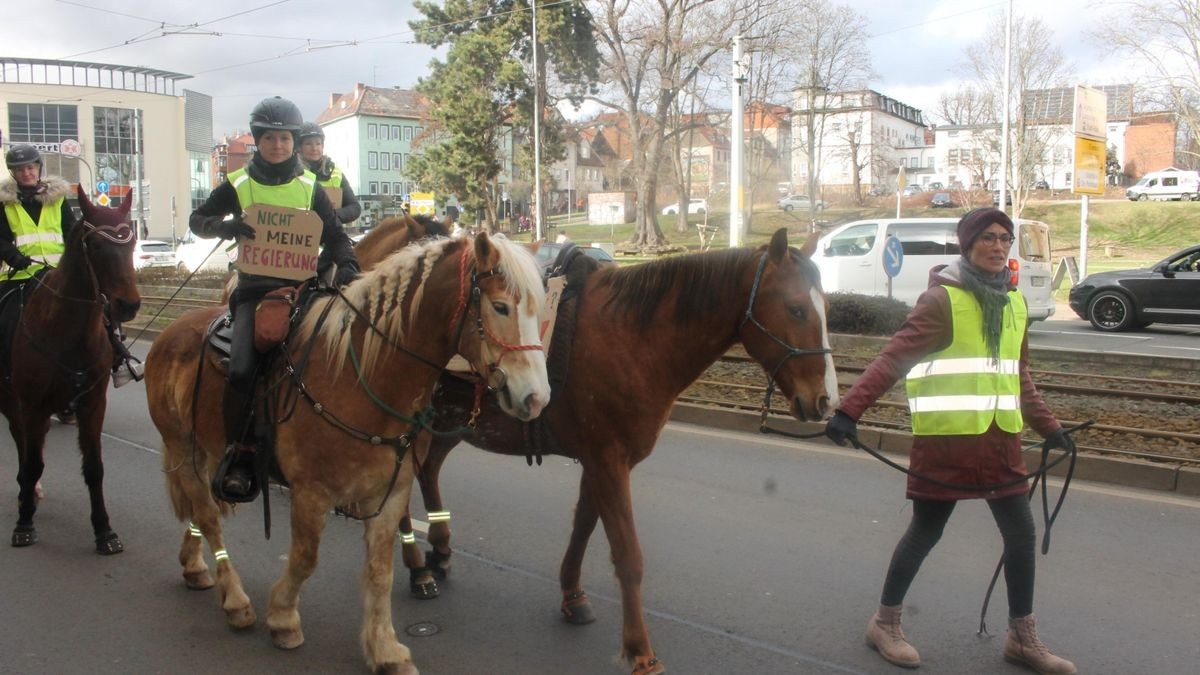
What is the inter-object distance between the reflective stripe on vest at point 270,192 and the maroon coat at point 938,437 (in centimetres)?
262

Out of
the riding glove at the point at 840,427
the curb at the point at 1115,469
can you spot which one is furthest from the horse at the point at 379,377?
the curb at the point at 1115,469

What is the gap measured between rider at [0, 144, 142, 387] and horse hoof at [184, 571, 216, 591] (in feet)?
6.46

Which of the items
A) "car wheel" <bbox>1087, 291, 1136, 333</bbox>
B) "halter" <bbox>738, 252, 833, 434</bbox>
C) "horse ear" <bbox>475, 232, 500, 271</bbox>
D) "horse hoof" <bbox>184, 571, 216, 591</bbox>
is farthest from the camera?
"car wheel" <bbox>1087, 291, 1136, 333</bbox>

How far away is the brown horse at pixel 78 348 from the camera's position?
5.51 meters

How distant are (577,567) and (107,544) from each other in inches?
119

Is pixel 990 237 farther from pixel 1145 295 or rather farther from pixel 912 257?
pixel 1145 295

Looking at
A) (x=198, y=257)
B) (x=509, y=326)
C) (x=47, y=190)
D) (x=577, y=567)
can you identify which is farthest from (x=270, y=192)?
(x=198, y=257)

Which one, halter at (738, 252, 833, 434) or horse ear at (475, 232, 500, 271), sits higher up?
horse ear at (475, 232, 500, 271)

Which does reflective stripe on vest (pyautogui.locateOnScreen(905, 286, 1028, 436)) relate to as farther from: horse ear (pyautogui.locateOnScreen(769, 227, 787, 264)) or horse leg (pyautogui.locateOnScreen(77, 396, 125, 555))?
horse leg (pyautogui.locateOnScreen(77, 396, 125, 555))

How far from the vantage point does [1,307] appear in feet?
19.8

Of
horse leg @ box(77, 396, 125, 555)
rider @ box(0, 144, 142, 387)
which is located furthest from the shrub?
horse leg @ box(77, 396, 125, 555)

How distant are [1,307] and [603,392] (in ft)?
14.7

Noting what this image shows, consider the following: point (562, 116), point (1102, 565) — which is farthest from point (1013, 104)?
point (1102, 565)

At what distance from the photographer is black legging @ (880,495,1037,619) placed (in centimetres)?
387
